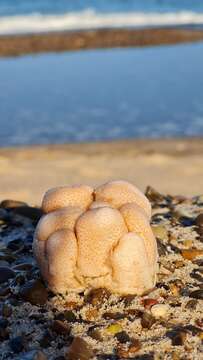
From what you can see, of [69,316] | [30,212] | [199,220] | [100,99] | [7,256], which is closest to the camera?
[69,316]

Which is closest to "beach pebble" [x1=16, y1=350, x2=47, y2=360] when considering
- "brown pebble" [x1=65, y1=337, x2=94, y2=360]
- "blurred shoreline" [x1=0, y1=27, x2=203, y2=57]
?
"brown pebble" [x1=65, y1=337, x2=94, y2=360]

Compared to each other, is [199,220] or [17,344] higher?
[199,220]

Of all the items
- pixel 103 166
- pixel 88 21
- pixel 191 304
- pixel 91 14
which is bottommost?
pixel 103 166

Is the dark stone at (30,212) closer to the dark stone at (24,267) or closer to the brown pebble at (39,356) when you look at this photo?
the dark stone at (24,267)

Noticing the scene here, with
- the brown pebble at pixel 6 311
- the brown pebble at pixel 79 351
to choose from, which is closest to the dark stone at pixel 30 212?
the brown pebble at pixel 6 311

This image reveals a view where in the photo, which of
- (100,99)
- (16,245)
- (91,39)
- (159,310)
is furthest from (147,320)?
(91,39)

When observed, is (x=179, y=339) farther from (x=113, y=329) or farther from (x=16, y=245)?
(x=16, y=245)

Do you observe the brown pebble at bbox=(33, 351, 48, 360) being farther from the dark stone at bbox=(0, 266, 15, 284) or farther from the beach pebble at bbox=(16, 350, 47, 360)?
the dark stone at bbox=(0, 266, 15, 284)

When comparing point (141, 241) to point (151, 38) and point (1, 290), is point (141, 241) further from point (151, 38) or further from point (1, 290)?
point (151, 38)
